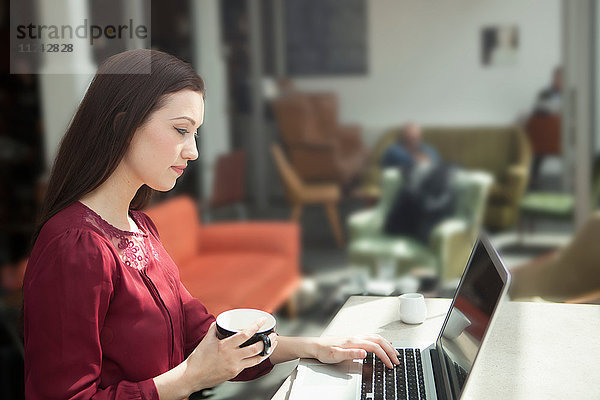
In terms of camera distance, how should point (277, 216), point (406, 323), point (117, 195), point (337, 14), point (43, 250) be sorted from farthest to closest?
point (277, 216) < point (337, 14) < point (406, 323) < point (117, 195) < point (43, 250)

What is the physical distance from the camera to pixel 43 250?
92cm

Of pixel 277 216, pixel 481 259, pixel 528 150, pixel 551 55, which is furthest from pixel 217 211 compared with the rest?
pixel 481 259

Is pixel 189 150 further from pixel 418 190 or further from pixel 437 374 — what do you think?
pixel 418 190

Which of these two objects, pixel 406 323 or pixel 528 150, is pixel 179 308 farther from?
pixel 528 150

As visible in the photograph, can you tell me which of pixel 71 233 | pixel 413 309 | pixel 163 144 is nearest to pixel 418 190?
pixel 413 309

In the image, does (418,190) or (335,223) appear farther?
(335,223)

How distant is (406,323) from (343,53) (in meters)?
2.16

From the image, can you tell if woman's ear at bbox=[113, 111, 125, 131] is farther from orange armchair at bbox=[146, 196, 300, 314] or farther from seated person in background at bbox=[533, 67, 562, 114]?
seated person in background at bbox=[533, 67, 562, 114]

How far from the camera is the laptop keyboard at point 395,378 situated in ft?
3.26

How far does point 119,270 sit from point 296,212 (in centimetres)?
250

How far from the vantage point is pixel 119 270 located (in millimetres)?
978

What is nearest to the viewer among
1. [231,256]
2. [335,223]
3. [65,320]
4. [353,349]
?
[65,320]

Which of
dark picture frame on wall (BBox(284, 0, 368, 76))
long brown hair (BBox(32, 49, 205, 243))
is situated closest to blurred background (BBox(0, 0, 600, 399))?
dark picture frame on wall (BBox(284, 0, 368, 76))

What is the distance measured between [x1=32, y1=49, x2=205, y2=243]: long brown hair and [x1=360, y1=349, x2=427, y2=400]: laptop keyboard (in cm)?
49
